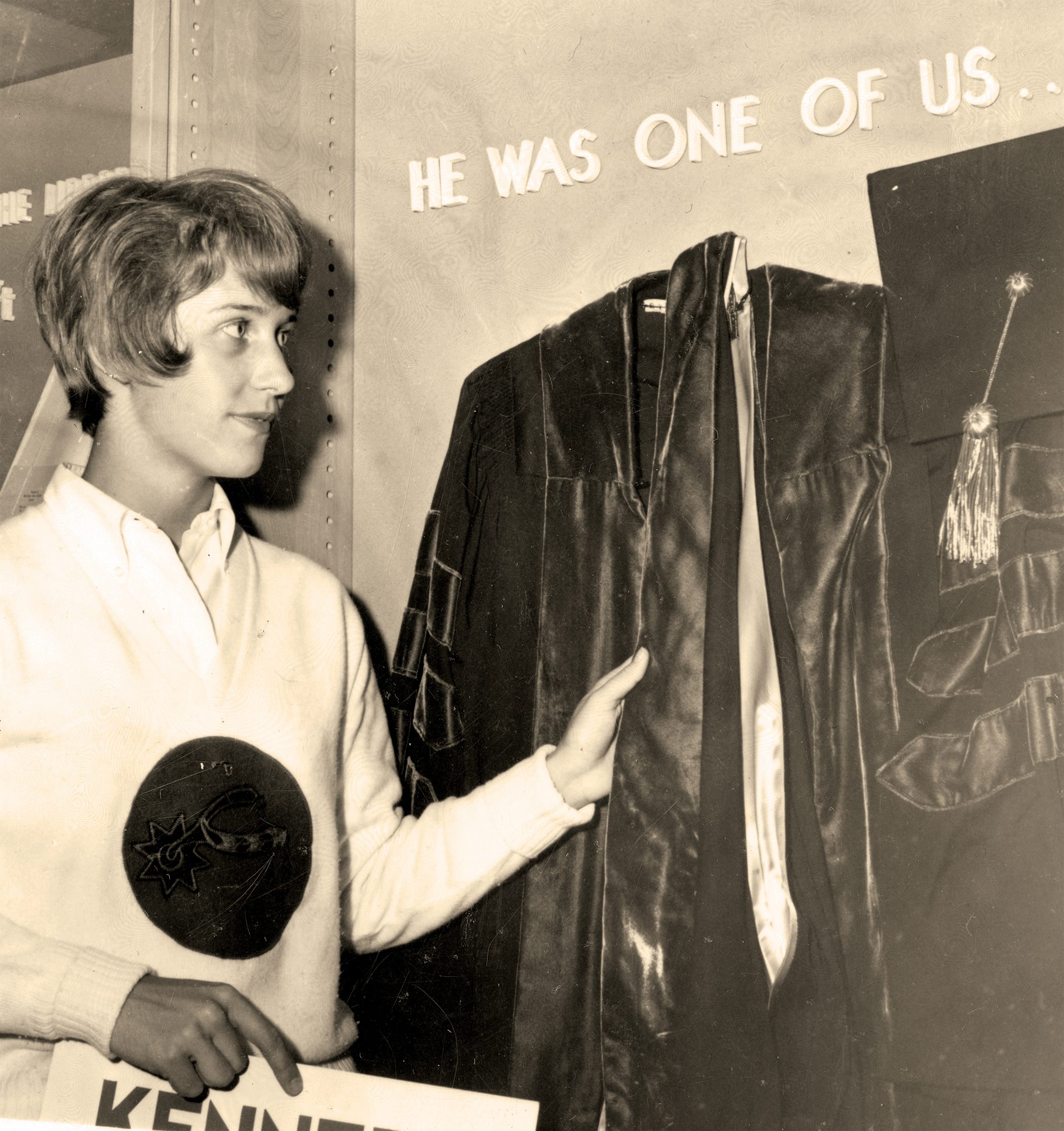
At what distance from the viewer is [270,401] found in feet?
2.82

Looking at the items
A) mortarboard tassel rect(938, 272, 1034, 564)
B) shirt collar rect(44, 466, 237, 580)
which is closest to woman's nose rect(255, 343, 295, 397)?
shirt collar rect(44, 466, 237, 580)

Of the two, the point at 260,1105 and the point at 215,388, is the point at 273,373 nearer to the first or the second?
the point at 215,388

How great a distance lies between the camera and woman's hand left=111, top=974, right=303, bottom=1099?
79 cm

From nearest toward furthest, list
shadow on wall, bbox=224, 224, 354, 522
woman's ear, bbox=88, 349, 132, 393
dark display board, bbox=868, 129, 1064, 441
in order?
dark display board, bbox=868, 129, 1064, 441 → woman's ear, bbox=88, 349, 132, 393 → shadow on wall, bbox=224, 224, 354, 522

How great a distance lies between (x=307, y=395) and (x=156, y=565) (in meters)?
0.21

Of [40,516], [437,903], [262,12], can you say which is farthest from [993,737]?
[262,12]

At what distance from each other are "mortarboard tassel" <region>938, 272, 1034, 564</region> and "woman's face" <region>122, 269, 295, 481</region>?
0.48m

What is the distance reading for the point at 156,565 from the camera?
834mm

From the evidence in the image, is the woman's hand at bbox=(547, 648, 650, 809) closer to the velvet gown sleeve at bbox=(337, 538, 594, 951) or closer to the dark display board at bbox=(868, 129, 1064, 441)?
the velvet gown sleeve at bbox=(337, 538, 594, 951)

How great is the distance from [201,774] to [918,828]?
1.64ft

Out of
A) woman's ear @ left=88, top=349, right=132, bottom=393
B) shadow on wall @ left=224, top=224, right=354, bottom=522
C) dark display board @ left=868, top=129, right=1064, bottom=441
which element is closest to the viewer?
dark display board @ left=868, top=129, right=1064, bottom=441

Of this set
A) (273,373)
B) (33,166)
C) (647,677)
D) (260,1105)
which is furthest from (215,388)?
(260,1105)

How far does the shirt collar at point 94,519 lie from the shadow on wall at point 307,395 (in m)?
0.13

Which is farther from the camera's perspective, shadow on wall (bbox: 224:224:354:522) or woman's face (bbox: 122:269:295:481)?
shadow on wall (bbox: 224:224:354:522)
